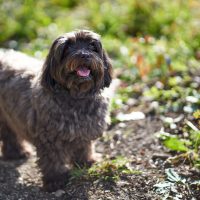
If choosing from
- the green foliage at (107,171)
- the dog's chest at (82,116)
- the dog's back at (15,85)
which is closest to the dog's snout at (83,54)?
the dog's chest at (82,116)

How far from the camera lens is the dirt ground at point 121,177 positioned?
17.7ft

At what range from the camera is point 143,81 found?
25.1 ft

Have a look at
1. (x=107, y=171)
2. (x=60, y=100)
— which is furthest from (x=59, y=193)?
(x=60, y=100)

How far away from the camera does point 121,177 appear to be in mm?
5594

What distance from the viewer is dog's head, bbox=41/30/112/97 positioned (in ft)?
16.7

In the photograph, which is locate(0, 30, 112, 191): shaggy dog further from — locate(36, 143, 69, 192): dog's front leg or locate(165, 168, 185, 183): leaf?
locate(165, 168, 185, 183): leaf

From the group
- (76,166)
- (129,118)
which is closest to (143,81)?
(129,118)

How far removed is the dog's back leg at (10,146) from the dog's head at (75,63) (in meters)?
1.31

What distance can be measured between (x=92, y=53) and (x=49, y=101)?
0.67 m

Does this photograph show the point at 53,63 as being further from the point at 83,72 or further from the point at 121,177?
the point at 121,177

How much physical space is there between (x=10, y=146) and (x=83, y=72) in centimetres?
166

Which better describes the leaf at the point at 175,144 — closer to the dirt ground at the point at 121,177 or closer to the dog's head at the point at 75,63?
the dirt ground at the point at 121,177

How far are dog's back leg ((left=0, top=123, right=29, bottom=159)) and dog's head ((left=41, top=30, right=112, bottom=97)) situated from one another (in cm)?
131

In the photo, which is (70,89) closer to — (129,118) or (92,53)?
(92,53)
